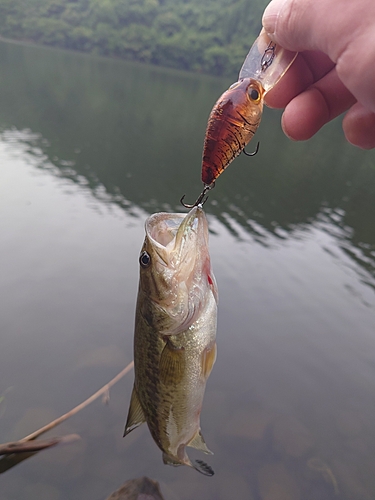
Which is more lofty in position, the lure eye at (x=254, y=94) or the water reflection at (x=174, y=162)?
the lure eye at (x=254, y=94)

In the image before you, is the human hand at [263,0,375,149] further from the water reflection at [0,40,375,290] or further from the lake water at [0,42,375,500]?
the water reflection at [0,40,375,290]

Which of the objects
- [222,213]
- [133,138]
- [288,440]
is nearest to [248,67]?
[288,440]

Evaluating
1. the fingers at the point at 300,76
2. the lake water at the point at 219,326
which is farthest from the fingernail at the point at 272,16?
the lake water at the point at 219,326

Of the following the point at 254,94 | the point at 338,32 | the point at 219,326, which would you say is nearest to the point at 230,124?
the point at 254,94

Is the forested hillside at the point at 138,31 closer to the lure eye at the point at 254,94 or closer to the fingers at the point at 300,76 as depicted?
the fingers at the point at 300,76

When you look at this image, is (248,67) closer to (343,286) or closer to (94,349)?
(94,349)

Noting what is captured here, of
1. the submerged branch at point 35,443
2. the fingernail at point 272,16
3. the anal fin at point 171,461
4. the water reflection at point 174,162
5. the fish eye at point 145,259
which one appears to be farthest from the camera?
the water reflection at point 174,162

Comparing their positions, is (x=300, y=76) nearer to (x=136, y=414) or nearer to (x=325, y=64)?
(x=325, y=64)
